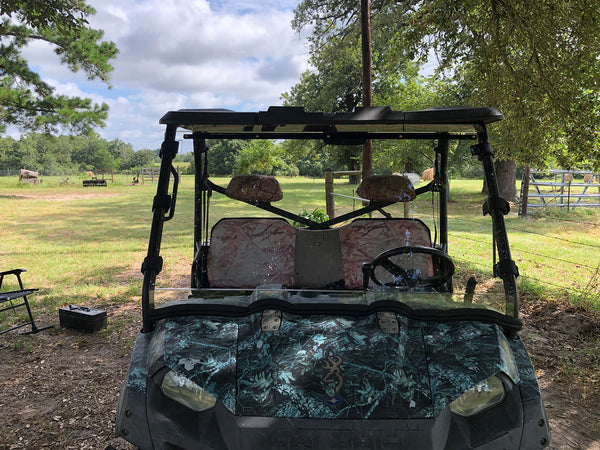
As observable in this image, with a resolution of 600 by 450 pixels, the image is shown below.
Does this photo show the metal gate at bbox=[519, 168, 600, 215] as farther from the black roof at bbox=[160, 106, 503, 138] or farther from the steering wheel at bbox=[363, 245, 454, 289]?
the black roof at bbox=[160, 106, 503, 138]

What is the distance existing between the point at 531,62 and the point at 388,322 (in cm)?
423

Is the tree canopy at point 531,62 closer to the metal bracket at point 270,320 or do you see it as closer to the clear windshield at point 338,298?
the clear windshield at point 338,298

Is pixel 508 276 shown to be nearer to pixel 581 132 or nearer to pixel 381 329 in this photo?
pixel 381 329

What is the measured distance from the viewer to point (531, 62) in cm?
484

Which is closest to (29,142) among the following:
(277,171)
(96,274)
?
(96,274)

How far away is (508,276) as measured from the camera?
2.10 metres

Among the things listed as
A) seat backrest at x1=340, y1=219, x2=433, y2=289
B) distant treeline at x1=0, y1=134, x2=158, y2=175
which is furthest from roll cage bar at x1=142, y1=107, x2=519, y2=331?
distant treeline at x1=0, y1=134, x2=158, y2=175

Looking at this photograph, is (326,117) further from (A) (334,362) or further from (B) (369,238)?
(B) (369,238)

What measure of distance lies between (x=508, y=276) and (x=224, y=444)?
4.67 feet

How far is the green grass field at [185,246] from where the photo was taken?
5.63 meters

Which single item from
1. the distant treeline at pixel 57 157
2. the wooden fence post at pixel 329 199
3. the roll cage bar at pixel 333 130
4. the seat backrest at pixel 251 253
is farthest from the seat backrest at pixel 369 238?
the distant treeline at pixel 57 157

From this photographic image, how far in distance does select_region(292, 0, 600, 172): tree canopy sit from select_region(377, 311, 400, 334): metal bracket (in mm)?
3935

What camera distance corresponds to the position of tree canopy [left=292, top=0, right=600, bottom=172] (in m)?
4.63

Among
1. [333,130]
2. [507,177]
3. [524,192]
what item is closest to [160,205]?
[333,130]
